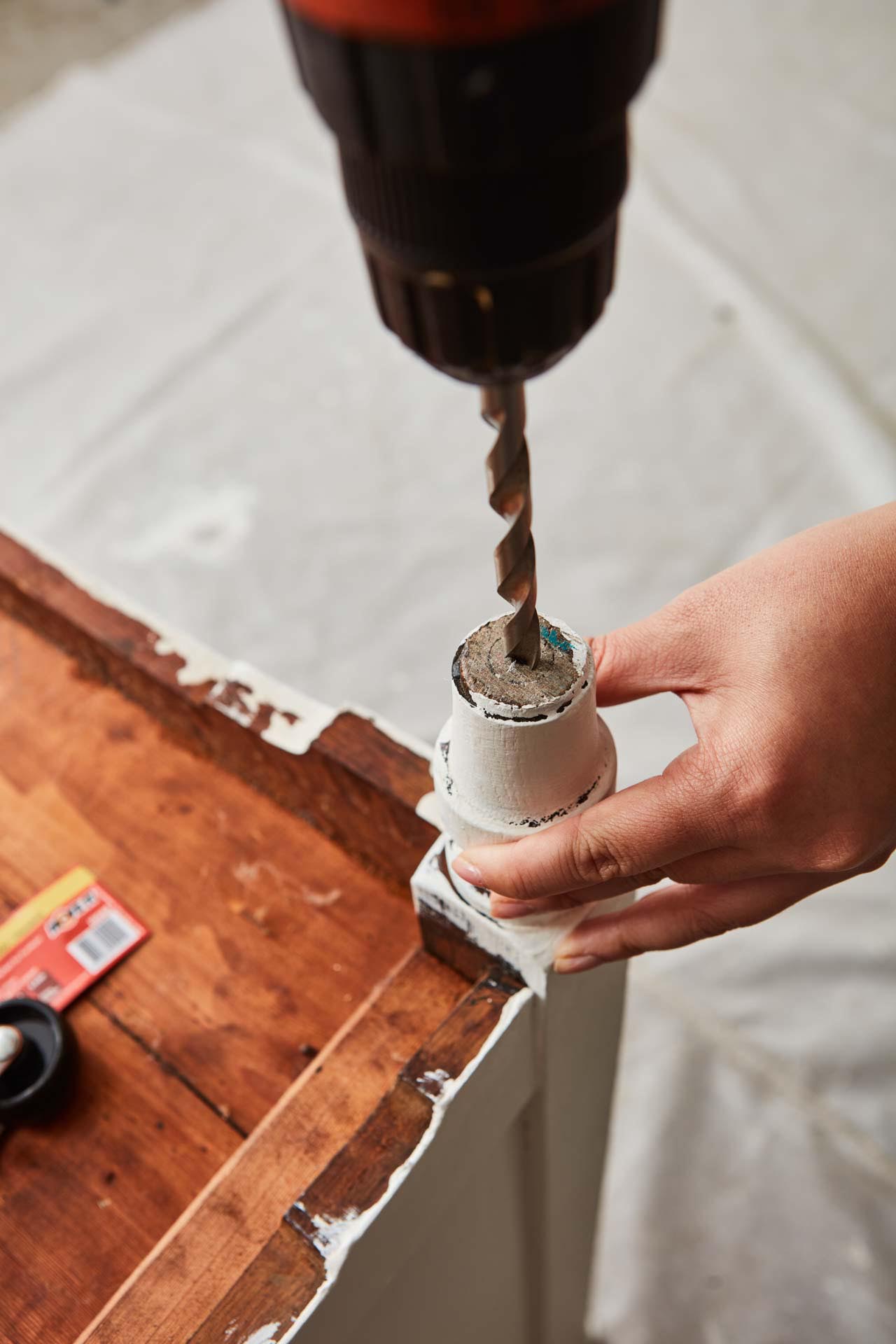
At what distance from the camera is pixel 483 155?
0.22 m

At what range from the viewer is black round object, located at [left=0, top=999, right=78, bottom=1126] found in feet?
1.72

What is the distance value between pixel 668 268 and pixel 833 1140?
1.24 metres

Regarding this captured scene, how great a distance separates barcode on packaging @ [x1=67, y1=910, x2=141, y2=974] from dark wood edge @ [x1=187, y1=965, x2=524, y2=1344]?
0.68ft

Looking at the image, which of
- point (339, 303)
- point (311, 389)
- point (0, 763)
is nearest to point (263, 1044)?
point (0, 763)

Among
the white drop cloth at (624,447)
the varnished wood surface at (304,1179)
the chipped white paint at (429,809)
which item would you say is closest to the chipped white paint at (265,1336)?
the varnished wood surface at (304,1179)

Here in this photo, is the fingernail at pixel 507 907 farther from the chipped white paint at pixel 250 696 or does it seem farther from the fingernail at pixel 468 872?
the chipped white paint at pixel 250 696

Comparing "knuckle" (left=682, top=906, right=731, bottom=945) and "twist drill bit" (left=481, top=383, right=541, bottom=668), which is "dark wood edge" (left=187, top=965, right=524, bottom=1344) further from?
"twist drill bit" (left=481, top=383, right=541, bottom=668)

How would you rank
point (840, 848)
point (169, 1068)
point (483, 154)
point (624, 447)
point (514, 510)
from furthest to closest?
point (624, 447) < point (169, 1068) < point (840, 848) < point (514, 510) < point (483, 154)

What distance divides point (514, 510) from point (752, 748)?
0.49 ft

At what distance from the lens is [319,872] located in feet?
2.05

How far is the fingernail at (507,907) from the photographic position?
466 mm

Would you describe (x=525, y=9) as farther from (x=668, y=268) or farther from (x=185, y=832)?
(x=668, y=268)

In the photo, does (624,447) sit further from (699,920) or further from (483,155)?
(483,155)

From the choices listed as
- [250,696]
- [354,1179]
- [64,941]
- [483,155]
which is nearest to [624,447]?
[250,696]
